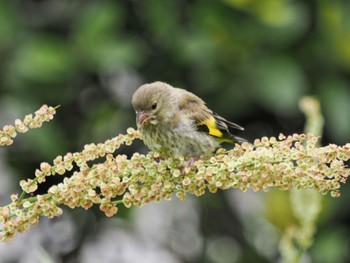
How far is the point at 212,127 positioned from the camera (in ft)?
13.2

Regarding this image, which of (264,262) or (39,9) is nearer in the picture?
(39,9)

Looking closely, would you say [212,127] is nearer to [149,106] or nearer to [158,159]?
[149,106]

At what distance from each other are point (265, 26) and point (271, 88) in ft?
1.24

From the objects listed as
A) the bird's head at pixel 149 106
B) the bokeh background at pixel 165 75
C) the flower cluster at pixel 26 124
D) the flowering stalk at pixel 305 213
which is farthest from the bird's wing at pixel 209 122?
the flower cluster at pixel 26 124

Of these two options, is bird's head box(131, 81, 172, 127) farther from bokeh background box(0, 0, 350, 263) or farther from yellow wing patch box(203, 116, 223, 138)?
bokeh background box(0, 0, 350, 263)

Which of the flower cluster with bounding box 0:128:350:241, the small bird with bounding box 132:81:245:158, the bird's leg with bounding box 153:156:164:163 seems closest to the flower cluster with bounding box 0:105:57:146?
the flower cluster with bounding box 0:128:350:241

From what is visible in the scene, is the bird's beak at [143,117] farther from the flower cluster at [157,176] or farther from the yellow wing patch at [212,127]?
the flower cluster at [157,176]

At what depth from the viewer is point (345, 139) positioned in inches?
203

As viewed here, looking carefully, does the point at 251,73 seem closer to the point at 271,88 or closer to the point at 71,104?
the point at 271,88

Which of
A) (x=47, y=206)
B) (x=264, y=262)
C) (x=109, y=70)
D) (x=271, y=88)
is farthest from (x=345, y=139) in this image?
(x=47, y=206)

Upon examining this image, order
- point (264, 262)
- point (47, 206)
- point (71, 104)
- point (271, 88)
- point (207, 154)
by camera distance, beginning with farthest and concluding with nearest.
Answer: point (264, 262)
point (71, 104)
point (271, 88)
point (207, 154)
point (47, 206)

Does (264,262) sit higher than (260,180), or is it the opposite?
(264,262)

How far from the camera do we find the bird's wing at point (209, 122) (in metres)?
4.01

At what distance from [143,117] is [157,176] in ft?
3.68
